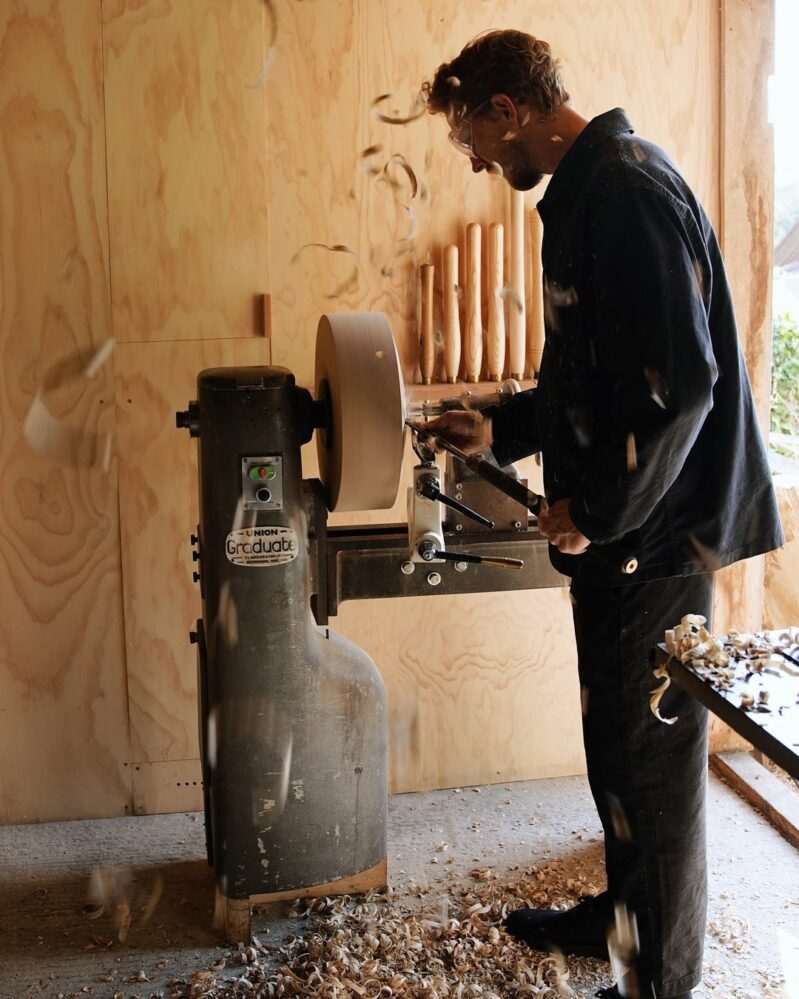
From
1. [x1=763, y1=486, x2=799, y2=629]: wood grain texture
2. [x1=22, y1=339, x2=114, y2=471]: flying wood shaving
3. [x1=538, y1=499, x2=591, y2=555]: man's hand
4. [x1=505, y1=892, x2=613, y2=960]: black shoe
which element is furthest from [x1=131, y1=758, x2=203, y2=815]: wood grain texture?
[x1=763, y1=486, x2=799, y2=629]: wood grain texture

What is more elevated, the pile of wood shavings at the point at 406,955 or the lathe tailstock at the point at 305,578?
the lathe tailstock at the point at 305,578

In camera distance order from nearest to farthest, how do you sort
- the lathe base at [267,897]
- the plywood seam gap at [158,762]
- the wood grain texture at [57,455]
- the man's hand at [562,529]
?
the man's hand at [562,529]
the lathe base at [267,897]
the wood grain texture at [57,455]
the plywood seam gap at [158,762]

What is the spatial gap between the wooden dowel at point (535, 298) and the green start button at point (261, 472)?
910mm

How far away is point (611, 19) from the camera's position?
2676mm

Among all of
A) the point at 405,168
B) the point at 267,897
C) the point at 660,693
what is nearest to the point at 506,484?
Result: the point at 660,693

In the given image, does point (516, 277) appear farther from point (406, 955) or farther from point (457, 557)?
point (406, 955)

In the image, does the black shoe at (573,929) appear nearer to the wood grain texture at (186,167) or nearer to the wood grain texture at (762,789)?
the wood grain texture at (762,789)

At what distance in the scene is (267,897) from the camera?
2.27 metres

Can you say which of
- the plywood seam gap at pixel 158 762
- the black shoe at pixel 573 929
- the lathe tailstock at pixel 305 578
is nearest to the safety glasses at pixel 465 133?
the lathe tailstock at pixel 305 578

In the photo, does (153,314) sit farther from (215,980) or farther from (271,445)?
(215,980)

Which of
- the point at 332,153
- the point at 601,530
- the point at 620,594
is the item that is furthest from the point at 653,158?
the point at 332,153

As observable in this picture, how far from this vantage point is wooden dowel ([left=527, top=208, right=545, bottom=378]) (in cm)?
270

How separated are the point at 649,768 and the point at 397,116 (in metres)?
1.63

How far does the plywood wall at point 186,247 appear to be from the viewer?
2.55 m
